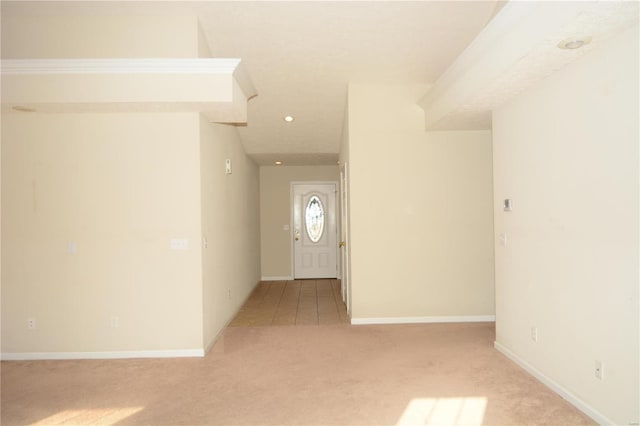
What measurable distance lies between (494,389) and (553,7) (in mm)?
2616

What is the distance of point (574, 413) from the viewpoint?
2932mm

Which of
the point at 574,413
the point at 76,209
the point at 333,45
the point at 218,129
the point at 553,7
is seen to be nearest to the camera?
the point at 553,7

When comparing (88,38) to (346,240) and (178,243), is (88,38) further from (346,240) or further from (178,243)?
(346,240)

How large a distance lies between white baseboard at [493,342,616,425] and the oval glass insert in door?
18.5ft

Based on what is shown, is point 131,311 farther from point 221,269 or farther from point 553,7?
point 553,7

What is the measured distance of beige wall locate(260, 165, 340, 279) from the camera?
947 centimetres

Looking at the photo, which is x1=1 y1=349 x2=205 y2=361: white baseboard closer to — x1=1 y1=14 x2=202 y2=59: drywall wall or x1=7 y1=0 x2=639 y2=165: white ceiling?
x1=1 y1=14 x2=202 y2=59: drywall wall

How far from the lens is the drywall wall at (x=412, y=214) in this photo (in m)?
5.40

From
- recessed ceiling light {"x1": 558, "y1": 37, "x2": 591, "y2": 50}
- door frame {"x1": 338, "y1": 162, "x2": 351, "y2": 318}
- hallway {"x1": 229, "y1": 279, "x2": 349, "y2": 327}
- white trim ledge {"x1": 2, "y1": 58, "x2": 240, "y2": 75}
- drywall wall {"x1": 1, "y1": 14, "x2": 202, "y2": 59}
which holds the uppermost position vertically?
drywall wall {"x1": 1, "y1": 14, "x2": 202, "y2": 59}

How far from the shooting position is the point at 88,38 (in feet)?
13.4

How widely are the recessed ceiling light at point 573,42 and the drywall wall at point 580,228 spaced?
15 centimetres

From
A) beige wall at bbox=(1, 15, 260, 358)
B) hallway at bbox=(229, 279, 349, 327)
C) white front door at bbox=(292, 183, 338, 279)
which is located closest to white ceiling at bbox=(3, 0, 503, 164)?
beige wall at bbox=(1, 15, 260, 358)

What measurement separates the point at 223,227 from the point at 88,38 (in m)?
2.38

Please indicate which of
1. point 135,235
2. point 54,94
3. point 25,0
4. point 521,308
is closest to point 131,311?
point 135,235
